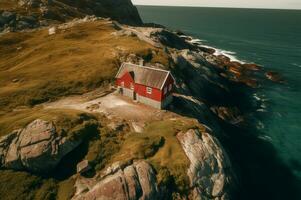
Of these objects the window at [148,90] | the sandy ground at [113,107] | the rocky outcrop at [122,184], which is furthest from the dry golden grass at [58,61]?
the rocky outcrop at [122,184]

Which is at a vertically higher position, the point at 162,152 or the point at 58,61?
the point at 58,61

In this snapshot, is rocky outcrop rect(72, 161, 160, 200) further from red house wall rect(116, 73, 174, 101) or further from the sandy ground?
red house wall rect(116, 73, 174, 101)

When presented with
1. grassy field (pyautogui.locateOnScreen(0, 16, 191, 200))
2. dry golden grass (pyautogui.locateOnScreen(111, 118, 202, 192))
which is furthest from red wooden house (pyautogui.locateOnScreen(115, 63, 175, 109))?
dry golden grass (pyautogui.locateOnScreen(111, 118, 202, 192))

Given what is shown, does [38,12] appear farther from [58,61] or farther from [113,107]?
[113,107]

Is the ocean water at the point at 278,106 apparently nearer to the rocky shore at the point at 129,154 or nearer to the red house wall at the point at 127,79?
the rocky shore at the point at 129,154

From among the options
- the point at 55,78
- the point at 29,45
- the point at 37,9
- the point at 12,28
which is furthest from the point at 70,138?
the point at 37,9

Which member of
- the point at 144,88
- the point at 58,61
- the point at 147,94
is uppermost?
the point at 144,88

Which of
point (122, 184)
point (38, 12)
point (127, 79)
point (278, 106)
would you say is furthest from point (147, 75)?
point (38, 12)

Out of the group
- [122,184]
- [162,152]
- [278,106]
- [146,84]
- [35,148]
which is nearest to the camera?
[122,184]
